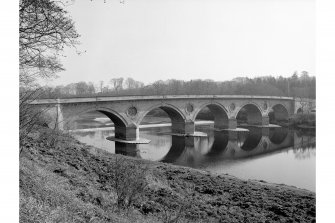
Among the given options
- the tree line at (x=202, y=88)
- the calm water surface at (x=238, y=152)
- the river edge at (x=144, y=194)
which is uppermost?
the tree line at (x=202, y=88)

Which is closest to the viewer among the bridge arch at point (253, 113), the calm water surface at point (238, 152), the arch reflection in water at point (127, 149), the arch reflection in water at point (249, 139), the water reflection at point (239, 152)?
the calm water surface at point (238, 152)

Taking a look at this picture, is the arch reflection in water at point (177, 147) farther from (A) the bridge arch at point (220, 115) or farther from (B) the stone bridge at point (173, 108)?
(A) the bridge arch at point (220, 115)

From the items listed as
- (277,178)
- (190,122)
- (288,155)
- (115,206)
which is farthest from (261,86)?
(115,206)

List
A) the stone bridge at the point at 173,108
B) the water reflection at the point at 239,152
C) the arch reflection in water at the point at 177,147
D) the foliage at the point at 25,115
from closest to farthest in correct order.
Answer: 1. the foliage at the point at 25,115
2. the water reflection at the point at 239,152
3. the arch reflection in water at the point at 177,147
4. the stone bridge at the point at 173,108

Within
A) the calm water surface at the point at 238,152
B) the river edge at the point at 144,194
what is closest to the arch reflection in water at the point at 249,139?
the calm water surface at the point at 238,152

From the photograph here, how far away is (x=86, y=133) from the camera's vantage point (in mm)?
28047

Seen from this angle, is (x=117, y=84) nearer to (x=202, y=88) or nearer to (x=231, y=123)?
(x=231, y=123)

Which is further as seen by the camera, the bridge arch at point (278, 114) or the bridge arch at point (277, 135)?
the bridge arch at point (278, 114)

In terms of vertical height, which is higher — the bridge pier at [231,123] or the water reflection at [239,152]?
the bridge pier at [231,123]

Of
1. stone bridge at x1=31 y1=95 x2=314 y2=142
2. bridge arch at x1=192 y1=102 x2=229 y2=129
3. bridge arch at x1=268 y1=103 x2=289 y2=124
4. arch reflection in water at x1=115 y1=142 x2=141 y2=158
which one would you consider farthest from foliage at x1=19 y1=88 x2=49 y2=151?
bridge arch at x1=268 y1=103 x2=289 y2=124

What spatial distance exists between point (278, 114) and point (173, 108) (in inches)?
863

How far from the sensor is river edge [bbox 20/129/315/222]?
4441 millimetres

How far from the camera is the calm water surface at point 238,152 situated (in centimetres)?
1602
